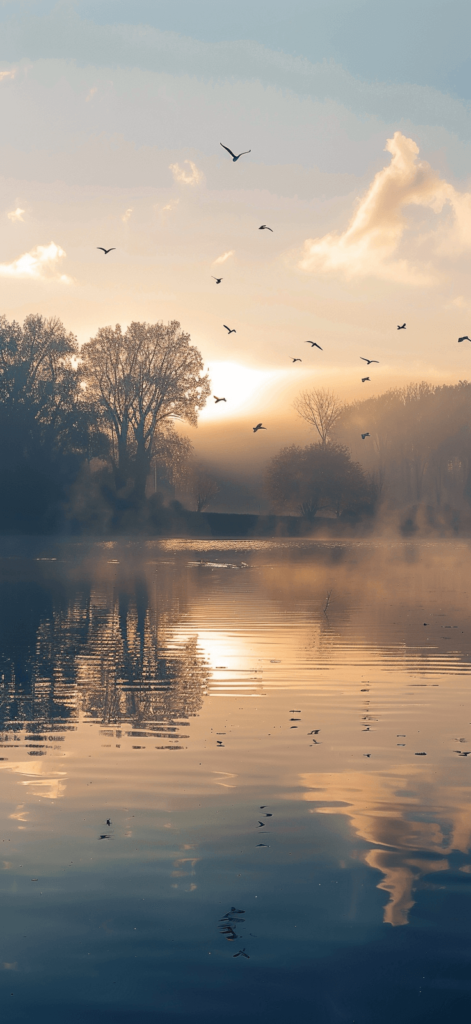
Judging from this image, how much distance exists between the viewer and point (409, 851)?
26.0 feet

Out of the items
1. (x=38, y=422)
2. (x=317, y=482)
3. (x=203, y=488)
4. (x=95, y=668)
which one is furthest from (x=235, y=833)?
(x=203, y=488)

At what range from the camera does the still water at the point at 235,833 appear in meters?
5.87

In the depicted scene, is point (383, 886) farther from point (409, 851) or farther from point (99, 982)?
point (99, 982)

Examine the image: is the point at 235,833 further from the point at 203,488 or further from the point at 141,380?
the point at 203,488

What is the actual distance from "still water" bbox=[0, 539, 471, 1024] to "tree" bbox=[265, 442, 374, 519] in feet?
298

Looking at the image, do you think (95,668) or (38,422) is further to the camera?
(38,422)

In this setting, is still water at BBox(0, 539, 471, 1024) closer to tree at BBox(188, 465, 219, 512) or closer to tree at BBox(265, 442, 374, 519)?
tree at BBox(265, 442, 374, 519)

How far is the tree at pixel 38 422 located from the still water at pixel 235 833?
2295 inches

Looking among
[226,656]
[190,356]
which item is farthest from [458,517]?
[226,656]

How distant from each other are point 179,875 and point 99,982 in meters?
1.56

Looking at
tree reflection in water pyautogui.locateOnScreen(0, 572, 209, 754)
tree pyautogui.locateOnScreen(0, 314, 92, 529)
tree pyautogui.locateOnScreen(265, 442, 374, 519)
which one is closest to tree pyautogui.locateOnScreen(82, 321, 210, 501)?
tree pyautogui.locateOnScreen(0, 314, 92, 529)

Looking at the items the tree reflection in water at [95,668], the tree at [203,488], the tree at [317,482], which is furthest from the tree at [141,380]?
the tree at [203,488]

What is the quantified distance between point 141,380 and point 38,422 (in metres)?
9.69

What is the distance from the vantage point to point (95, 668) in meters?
17.5
